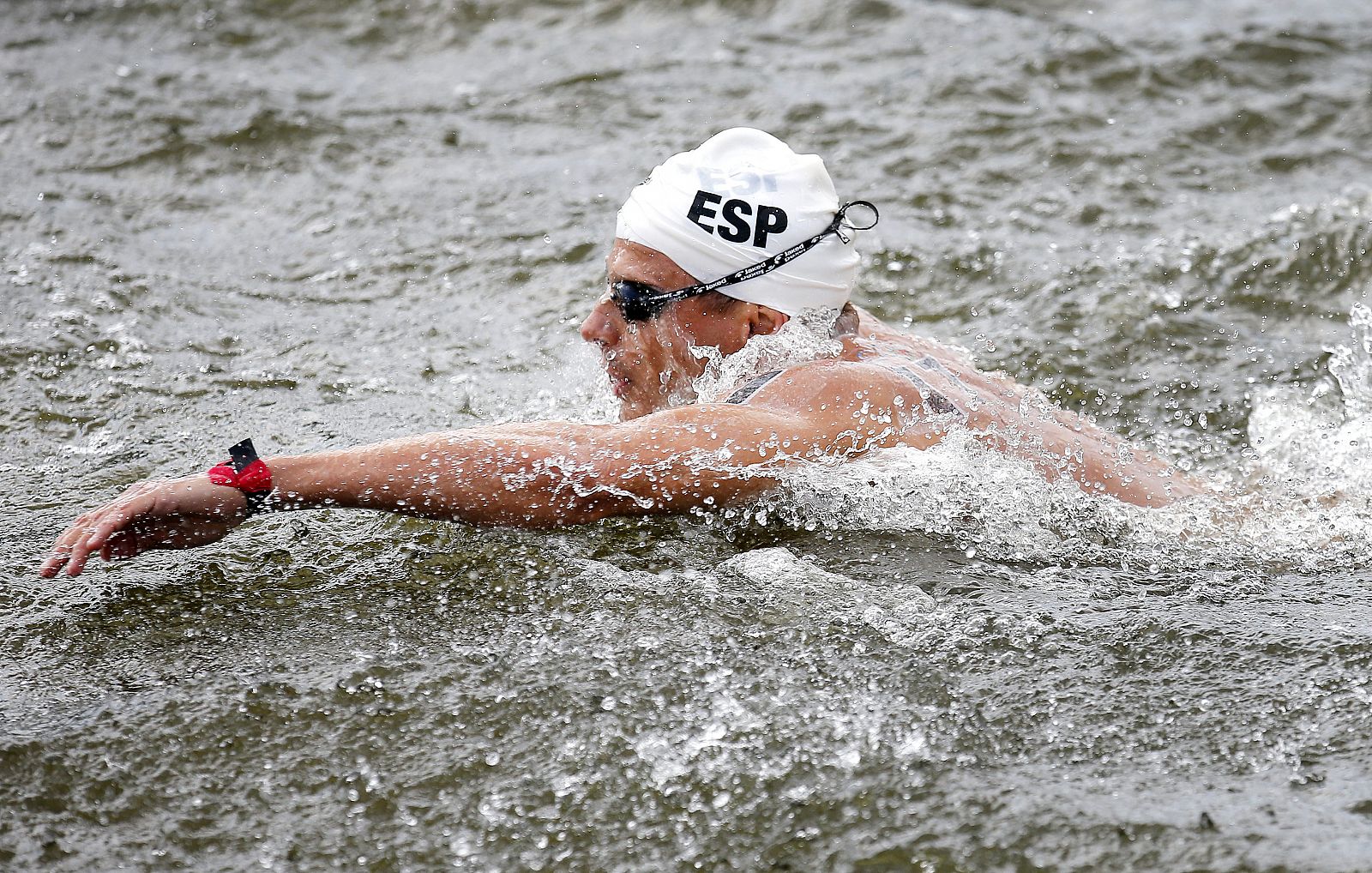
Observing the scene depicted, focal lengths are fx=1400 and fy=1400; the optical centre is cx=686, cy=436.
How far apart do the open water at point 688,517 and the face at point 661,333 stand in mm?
527

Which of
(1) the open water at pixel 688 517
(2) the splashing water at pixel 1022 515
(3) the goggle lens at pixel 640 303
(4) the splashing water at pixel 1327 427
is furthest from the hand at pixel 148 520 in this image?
(4) the splashing water at pixel 1327 427

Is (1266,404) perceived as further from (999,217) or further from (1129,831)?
(1129,831)

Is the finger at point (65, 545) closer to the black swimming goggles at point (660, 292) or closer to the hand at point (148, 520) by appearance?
the hand at point (148, 520)

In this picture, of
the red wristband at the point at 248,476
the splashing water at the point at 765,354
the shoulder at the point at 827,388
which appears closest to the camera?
the red wristband at the point at 248,476

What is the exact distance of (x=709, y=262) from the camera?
187 inches

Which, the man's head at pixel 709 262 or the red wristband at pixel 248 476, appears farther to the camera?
the man's head at pixel 709 262

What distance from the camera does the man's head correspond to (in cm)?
475

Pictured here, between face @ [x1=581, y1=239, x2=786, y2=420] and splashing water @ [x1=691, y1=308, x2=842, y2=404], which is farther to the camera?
face @ [x1=581, y1=239, x2=786, y2=420]

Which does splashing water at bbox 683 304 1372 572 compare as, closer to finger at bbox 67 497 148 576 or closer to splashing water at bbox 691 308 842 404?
splashing water at bbox 691 308 842 404

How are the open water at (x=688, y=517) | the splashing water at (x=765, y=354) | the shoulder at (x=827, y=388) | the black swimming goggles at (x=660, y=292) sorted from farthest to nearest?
the black swimming goggles at (x=660, y=292), the splashing water at (x=765, y=354), the shoulder at (x=827, y=388), the open water at (x=688, y=517)

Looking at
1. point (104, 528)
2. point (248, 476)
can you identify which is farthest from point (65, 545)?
point (248, 476)

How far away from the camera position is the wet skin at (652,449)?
392 cm

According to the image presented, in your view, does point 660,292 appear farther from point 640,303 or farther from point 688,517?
point 688,517

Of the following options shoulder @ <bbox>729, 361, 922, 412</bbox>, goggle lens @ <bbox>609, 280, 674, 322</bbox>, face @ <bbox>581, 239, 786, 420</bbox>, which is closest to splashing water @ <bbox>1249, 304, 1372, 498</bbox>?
shoulder @ <bbox>729, 361, 922, 412</bbox>
